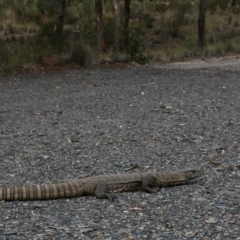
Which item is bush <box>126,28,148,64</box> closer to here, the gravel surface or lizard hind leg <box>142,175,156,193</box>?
the gravel surface

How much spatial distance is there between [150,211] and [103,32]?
55.2 feet

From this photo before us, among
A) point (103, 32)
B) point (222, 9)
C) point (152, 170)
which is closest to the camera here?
point (152, 170)

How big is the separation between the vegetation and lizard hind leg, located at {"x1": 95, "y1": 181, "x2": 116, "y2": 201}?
12.1 meters

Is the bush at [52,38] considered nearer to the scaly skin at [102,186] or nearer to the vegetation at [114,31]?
the vegetation at [114,31]

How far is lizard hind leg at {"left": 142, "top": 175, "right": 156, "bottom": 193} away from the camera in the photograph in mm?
6160

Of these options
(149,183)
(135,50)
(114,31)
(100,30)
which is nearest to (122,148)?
(149,183)

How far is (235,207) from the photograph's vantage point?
5496mm

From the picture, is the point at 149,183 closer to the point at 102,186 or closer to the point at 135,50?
the point at 102,186

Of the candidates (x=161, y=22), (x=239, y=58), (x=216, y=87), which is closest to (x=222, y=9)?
(x=161, y=22)

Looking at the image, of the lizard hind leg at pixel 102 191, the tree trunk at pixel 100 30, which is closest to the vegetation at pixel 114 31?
the tree trunk at pixel 100 30

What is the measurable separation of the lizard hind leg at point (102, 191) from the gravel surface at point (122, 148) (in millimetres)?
57

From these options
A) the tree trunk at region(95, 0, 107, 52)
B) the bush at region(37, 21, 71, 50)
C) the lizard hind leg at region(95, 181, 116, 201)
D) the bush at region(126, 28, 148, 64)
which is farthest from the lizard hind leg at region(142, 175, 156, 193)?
the tree trunk at region(95, 0, 107, 52)

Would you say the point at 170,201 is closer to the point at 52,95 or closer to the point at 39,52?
the point at 52,95

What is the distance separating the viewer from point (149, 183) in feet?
20.4
